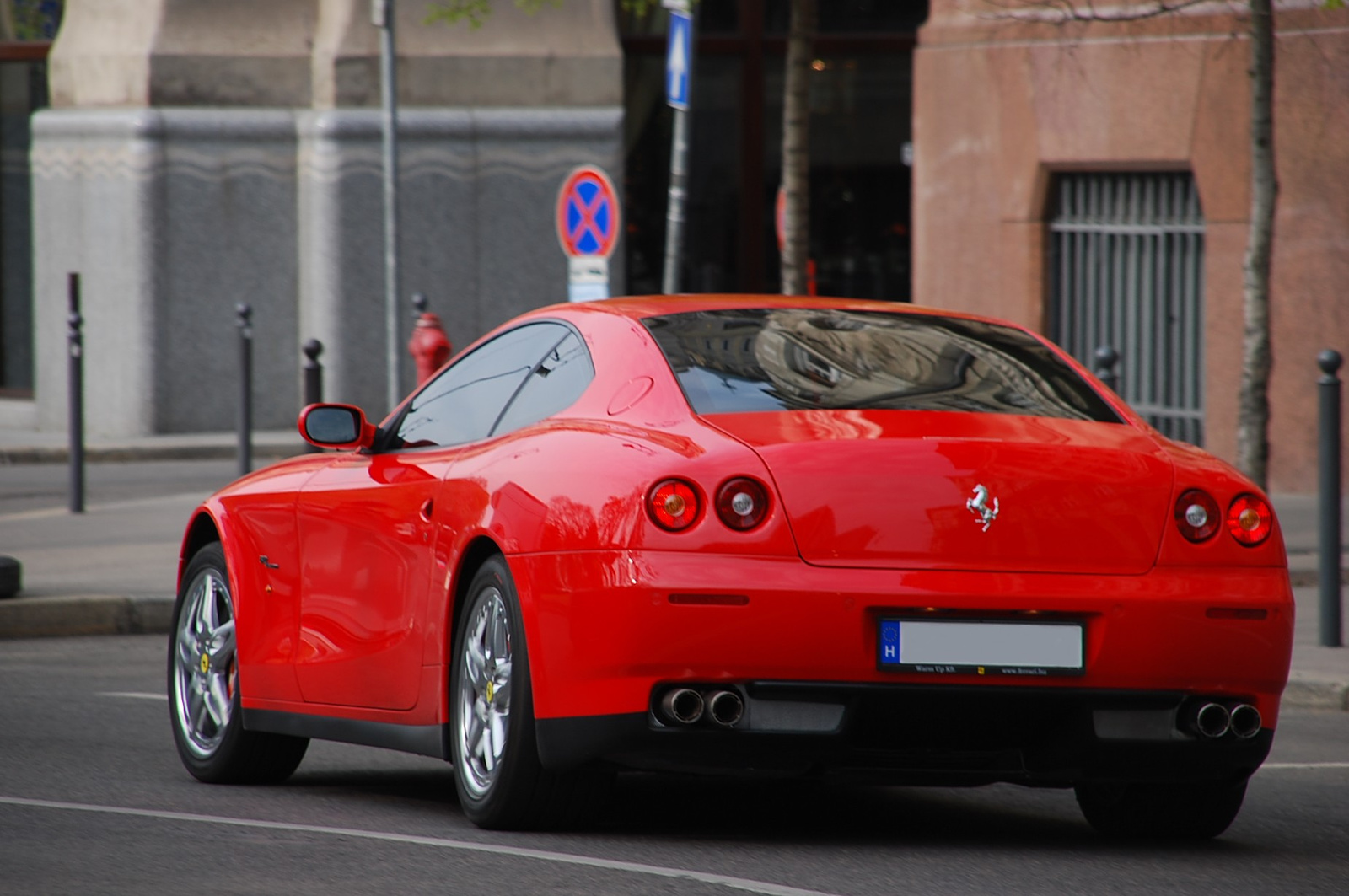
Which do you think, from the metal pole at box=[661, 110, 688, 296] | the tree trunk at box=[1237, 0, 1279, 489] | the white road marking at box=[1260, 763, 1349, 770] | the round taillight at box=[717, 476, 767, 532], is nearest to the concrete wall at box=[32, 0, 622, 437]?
the metal pole at box=[661, 110, 688, 296]

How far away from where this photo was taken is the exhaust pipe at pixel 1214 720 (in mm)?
5879

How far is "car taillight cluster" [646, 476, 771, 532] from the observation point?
5.66 metres

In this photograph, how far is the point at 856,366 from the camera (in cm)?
630

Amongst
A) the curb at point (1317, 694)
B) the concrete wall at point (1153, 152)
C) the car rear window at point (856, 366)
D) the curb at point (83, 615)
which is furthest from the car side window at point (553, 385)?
the concrete wall at point (1153, 152)

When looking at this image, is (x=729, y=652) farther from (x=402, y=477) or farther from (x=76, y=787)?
(x=76, y=787)

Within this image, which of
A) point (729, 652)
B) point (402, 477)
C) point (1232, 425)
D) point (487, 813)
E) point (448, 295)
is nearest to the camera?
point (729, 652)

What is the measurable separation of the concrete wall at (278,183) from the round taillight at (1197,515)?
1782cm

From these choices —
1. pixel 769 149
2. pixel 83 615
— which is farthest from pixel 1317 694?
pixel 769 149

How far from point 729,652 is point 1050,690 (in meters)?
0.73

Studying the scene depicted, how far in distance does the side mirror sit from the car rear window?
1.05 m

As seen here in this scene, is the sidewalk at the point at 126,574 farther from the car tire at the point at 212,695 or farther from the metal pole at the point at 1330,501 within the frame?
the car tire at the point at 212,695

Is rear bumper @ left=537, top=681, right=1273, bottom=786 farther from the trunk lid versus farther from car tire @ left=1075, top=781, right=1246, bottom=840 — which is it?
car tire @ left=1075, top=781, right=1246, bottom=840

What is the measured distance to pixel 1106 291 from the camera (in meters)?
19.1

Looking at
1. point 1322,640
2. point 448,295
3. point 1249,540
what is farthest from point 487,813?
point 448,295
